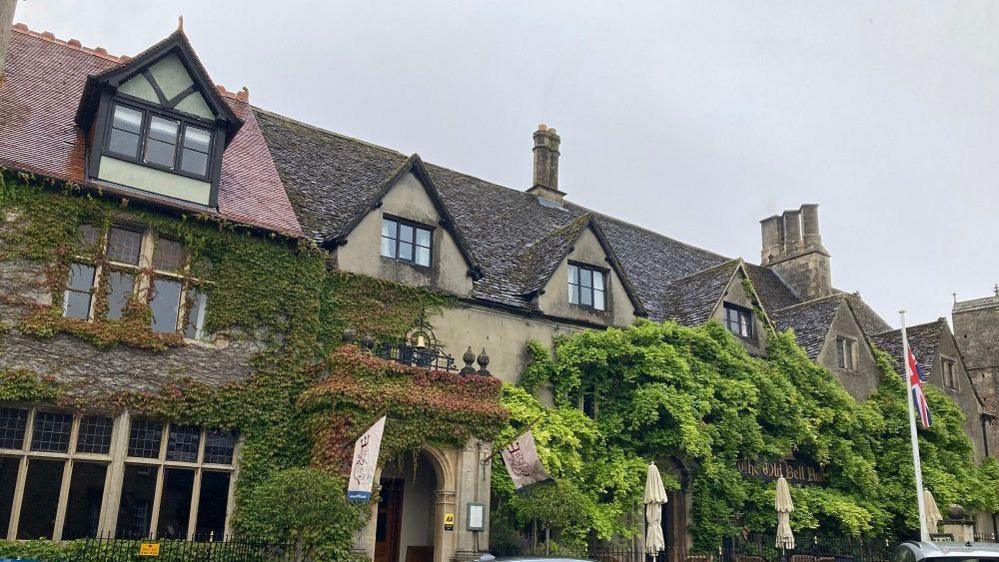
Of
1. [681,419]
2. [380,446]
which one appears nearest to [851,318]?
[681,419]

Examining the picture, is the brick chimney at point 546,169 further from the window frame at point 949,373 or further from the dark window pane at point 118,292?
the dark window pane at point 118,292

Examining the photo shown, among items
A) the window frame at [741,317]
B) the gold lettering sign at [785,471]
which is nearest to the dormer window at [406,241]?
the window frame at [741,317]

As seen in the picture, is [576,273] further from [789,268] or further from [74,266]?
[789,268]

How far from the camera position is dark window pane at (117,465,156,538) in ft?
52.3

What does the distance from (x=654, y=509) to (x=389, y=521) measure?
6.12m

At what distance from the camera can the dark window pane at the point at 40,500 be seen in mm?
15023

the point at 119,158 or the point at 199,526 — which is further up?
the point at 119,158

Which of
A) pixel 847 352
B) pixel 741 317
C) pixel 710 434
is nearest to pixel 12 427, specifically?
pixel 710 434

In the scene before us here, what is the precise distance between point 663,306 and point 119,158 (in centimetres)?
1674

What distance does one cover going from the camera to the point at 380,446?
658 inches

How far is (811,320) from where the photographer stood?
97.8 ft

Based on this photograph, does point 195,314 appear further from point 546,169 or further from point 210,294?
point 546,169

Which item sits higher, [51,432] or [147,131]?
[147,131]

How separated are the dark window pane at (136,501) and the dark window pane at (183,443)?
0.47 metres
